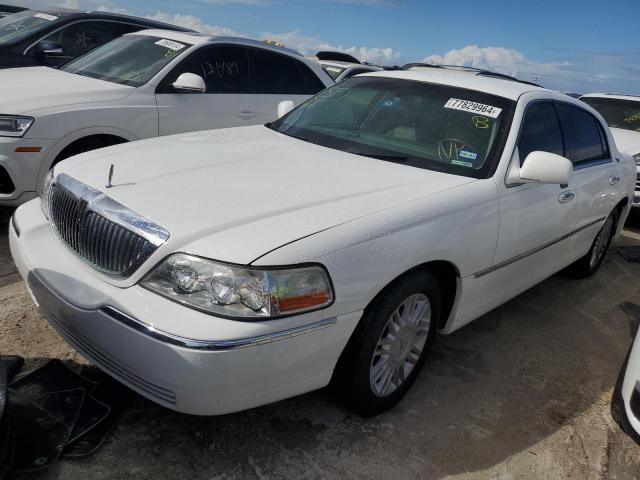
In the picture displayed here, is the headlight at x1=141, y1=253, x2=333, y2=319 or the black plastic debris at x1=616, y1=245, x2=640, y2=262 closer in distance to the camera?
the headlight at x1=141, y1=253, x2=333, y2=319

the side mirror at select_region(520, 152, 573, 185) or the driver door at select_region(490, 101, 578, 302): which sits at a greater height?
the side mirror at select_region(520, 152, 573, 185)

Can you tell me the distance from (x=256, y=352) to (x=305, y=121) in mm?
2136

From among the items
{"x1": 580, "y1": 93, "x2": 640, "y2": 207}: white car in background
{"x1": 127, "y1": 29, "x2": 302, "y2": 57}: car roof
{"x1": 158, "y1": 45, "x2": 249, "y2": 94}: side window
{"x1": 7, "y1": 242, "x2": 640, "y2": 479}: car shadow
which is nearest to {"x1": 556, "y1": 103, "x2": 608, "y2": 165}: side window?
{"x1": 7, "y1": 242, "x2": 640, "y2": 479}: car shadow

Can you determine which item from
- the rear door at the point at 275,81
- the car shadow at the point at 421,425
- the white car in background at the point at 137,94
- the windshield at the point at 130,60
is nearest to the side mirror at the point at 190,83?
the white car in background at the point at 137,94

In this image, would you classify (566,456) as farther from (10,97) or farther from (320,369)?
(10,97)

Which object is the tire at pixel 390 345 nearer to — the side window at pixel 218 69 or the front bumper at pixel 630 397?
the front bumper at pixel 630 397

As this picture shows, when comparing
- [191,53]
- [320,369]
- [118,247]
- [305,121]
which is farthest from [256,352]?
[191,53]

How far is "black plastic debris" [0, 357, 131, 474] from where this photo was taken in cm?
216

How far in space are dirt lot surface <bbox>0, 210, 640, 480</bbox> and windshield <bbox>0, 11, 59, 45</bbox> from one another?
13.0 feet

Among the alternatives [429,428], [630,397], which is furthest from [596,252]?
[429,428]

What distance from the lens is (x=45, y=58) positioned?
6492 millimetres

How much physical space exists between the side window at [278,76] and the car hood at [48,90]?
145 centimetres

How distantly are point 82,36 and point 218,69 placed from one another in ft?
8.12

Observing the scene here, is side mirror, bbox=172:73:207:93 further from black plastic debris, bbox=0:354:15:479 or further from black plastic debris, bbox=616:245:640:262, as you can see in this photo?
black plastic debris, bbox=616:245:640:262
